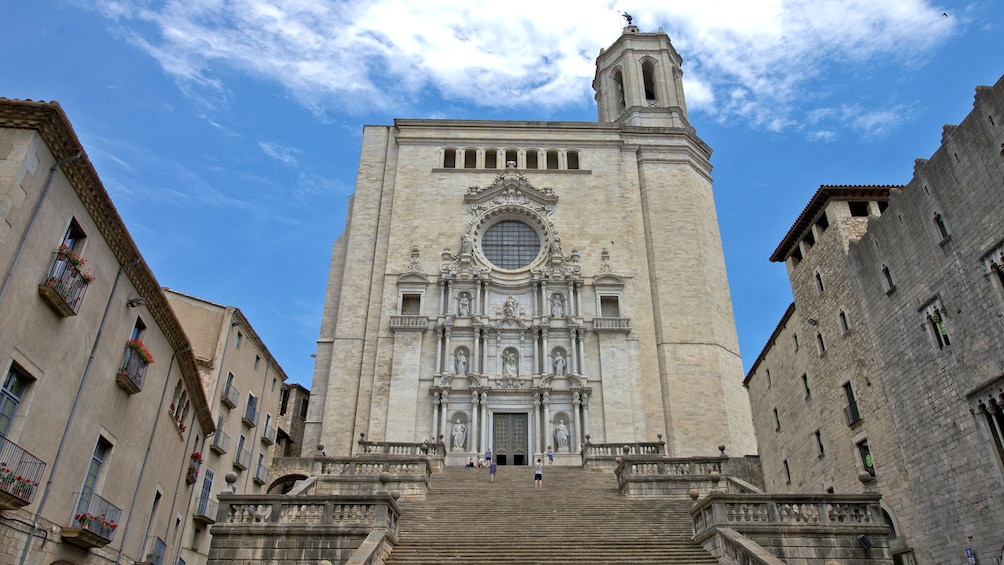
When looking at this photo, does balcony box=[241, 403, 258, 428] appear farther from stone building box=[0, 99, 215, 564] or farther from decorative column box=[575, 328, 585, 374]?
decorative column box=[575, 328, 585, 374]

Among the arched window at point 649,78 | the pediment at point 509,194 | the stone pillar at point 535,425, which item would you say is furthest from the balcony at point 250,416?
the arched window at point 649,78

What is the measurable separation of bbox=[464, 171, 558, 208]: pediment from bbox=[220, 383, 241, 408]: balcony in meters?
13.9

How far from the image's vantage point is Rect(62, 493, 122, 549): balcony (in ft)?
40.3

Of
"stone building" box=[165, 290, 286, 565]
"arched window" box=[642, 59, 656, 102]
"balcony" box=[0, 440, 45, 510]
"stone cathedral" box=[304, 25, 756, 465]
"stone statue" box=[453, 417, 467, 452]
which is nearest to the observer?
"balcony" box=[0, 440, 45, 510]

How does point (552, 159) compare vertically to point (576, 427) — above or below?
above

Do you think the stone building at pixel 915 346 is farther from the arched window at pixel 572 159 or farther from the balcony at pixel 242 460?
the balcony at pixel 242 460

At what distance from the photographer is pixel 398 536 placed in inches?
509

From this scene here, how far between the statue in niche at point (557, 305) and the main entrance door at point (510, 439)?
A: 4658 millimetres

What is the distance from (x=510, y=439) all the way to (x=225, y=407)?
423 inches

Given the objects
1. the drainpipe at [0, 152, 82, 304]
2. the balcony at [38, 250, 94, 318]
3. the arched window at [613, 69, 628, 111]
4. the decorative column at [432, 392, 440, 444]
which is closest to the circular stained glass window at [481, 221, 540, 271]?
the decorative column at [432, 392, 440, 444]

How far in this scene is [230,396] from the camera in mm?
23812

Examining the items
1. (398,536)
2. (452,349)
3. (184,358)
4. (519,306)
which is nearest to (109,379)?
(184,358)

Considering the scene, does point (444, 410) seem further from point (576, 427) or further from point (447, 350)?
point (576, 427)

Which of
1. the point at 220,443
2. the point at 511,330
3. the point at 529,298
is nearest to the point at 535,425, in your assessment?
the point at 511,330
